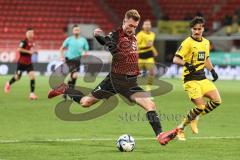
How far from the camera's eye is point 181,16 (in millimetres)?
45250

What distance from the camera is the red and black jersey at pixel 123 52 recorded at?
38.4 ft

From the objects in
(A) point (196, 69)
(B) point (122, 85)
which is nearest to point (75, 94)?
(B) point (122, 85)

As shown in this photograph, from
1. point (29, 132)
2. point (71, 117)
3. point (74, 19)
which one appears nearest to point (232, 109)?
point (71, 117)

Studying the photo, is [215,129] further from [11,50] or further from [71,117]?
[11,50]

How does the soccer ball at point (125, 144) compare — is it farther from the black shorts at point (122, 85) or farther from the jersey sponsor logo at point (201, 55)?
the jersey sponsor logo at point (201, 55)

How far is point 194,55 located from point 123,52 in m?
1.96

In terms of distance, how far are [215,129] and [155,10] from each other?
105 feet

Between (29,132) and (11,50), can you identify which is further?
(11,50)

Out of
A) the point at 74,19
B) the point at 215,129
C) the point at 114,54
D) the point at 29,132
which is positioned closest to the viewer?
the point at 114,54

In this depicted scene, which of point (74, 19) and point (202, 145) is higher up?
point (202, 145)

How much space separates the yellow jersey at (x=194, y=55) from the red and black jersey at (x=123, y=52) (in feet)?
5.41

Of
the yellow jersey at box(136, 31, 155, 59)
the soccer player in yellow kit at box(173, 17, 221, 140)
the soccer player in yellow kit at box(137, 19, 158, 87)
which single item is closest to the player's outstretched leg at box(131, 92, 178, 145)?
the soccer player in yellow kit at box(173, 17, 221, 140)

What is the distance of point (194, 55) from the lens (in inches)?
520

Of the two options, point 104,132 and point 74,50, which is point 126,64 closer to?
point 104,132
